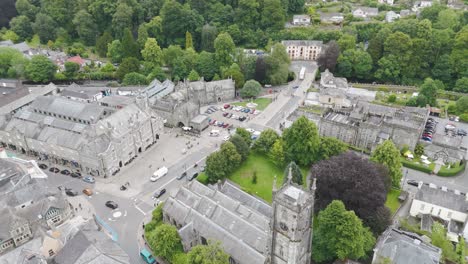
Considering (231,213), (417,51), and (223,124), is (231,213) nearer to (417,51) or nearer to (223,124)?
(223,124)

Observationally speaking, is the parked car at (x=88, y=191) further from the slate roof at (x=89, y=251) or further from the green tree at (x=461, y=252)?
the green tree at (x=461, y=252)

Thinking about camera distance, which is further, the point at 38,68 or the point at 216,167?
the point at 38,68

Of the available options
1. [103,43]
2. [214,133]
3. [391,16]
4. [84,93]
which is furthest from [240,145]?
[391,16]

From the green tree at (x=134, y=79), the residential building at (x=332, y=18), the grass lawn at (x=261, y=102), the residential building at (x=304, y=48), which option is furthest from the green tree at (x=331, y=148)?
the residential building at (x=332, y=18)

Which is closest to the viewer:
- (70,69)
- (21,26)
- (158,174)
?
(158,174)

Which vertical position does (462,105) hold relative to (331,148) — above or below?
above

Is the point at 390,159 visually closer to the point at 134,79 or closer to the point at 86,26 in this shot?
the point at 134,79

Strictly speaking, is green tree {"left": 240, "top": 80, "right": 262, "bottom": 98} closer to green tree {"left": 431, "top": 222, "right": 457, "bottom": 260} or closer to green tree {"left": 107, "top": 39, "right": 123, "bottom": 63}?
green tree {"left": 107, "top": 39, "right": 123, "bottom": 63}
